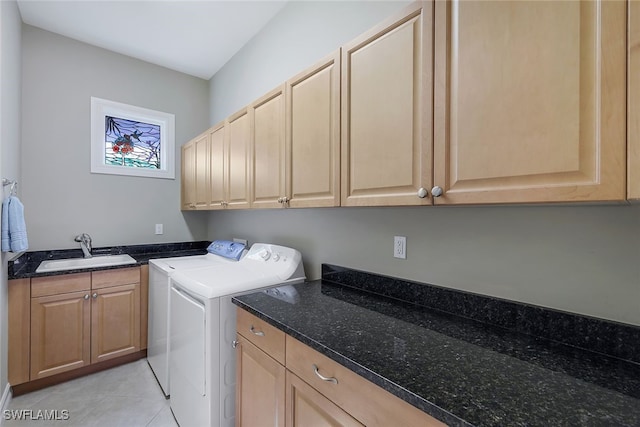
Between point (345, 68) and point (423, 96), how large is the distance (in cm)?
A: 46

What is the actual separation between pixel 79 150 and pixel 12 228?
118 centimetres

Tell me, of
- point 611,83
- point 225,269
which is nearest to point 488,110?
point 611,83

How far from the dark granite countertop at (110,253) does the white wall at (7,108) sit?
203 mm

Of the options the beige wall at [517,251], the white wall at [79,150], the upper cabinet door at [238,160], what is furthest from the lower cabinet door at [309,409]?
the white wall at [79,150]

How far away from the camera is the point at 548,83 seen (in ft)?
2.42

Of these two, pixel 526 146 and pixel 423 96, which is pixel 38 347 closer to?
pixel 423 96

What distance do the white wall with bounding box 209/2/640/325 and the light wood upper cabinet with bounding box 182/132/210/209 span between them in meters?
0.78

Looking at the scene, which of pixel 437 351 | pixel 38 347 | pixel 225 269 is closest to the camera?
pixel 437 351

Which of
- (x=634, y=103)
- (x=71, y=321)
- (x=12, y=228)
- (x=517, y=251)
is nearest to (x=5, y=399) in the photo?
(x=71, y=321)

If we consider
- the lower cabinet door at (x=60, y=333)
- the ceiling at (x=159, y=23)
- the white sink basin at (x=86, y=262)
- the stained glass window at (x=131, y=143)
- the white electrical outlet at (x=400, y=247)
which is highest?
the ceiling at (x=159, y=23)

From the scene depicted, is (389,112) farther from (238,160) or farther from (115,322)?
(115,322)

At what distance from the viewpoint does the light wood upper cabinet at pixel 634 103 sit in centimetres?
61

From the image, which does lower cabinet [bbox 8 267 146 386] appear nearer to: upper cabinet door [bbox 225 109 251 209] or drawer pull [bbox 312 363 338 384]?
upper cabinet door [bbox 225 109 251 209]

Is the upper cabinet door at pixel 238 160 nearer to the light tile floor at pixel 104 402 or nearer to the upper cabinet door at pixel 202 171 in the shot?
the upper cabinet door at pixel 202 171
